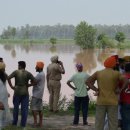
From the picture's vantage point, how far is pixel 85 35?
78250 millimetres

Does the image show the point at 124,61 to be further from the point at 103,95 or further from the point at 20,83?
the point at 20,83

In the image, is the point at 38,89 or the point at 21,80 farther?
the point at 38,89

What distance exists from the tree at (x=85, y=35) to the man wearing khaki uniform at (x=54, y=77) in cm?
6786

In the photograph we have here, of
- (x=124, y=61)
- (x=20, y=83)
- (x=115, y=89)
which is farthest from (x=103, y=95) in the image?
(x=20, y=83)

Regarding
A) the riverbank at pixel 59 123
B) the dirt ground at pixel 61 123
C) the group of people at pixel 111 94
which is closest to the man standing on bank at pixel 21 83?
the riverbank at pixel 59 123

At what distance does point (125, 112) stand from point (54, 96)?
390cm

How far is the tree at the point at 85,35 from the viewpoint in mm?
78812

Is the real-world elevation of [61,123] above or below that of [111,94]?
below

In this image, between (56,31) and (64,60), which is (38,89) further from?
(56,31)

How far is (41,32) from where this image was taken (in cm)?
17225

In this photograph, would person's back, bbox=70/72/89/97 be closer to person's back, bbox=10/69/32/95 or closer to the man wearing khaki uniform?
person's back, bbox=10/69/32/95

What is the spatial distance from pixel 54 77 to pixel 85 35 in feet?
224

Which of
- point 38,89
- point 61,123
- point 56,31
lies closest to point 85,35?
point 61,123

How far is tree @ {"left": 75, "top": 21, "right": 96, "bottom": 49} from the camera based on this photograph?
3103 inches
